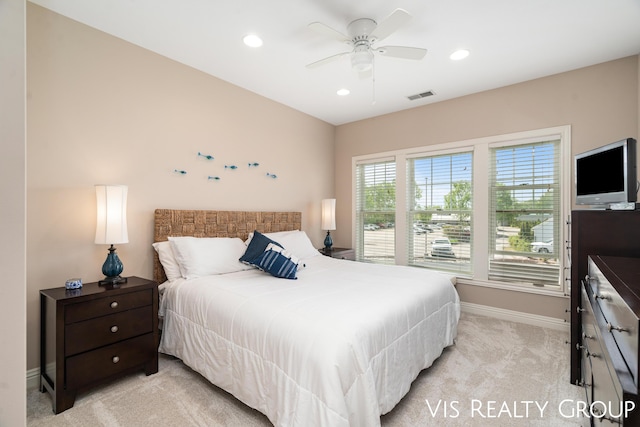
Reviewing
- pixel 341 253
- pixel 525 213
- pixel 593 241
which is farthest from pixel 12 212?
pixel 525 213

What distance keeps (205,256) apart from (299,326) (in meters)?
1.54

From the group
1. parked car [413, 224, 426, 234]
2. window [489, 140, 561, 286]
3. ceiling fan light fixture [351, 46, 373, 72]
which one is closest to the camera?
ceiling fan light fixture [351, 46, 373, 72]

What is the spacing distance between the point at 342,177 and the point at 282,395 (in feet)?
13.0

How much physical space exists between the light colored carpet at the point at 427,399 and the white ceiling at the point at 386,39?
2799 millimetres

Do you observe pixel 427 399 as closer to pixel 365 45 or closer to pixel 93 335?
pixel 93 335

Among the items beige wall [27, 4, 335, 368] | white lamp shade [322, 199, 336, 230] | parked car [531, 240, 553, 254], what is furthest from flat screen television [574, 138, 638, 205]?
beige wall [27, 4, 335, 368]

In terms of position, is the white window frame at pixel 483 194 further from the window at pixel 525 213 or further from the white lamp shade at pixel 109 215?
the white lamp shade at pixel 109 215

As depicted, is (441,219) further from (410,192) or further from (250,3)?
(250,3)

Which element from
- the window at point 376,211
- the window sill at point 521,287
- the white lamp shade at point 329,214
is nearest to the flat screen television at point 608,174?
the window sill at point 521,287

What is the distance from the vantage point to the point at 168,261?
279 cm

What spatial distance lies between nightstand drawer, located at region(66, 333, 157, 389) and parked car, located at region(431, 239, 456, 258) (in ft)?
11.6

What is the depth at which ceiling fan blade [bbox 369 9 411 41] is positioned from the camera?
187cm

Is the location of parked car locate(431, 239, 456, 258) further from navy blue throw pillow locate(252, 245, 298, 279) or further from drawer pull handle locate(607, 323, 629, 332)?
drawer pull handle locate(607, 323, 629, 332)

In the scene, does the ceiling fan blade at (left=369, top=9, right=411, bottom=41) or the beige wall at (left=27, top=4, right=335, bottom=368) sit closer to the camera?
the ceiling fan blade at (left=369, top=9, right=411, bottom=41)
